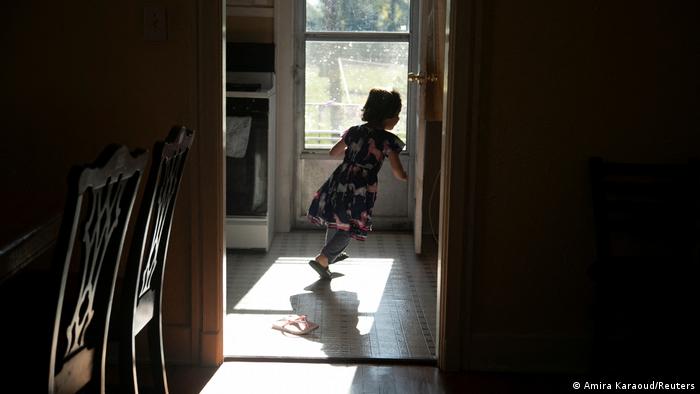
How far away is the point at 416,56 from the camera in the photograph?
5.43 m

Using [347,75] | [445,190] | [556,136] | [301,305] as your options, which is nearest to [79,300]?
[445,190]

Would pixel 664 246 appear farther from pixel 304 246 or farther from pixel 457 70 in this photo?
pixel 304 246

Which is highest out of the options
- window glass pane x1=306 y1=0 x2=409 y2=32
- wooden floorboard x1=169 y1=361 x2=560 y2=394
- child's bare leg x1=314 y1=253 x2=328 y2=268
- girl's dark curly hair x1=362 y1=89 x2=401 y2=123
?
window glass pane x1=306 y1=0 x2=409 y2=32

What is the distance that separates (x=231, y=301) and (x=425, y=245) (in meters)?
1.65

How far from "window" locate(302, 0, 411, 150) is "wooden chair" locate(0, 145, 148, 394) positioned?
352 cm

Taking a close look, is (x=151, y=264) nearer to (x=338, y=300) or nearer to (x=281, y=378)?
(x=281, y=378)

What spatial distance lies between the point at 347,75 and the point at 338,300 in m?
1.88

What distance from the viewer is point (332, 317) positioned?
3.79 m

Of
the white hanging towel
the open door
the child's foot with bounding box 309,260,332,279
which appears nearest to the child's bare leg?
the child's foot with bounding box 309,260,332,279

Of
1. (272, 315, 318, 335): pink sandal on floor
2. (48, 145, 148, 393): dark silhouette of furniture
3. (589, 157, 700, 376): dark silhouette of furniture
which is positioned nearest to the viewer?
(48, 145, 148, 393): dark silhouette of furniture

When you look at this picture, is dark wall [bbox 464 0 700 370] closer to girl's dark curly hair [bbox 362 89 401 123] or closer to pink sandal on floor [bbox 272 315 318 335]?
pink sandal on floor [bbox 272 315 318 335]

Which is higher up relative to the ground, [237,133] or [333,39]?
[333,39]

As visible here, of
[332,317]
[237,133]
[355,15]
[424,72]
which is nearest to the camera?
[332,317]

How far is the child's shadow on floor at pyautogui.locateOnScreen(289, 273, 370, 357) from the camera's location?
133 inches
